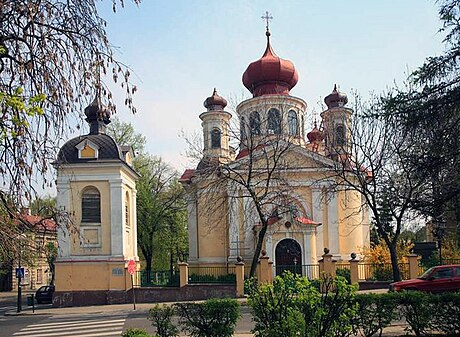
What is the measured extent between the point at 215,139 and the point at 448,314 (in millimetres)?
29553

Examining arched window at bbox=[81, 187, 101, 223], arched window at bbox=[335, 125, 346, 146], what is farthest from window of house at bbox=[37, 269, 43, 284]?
arched window at bbox=[335, 125, 346, 146]

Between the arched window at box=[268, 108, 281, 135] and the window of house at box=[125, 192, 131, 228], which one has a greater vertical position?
the arched window at box=[268, 108, 281, 135]

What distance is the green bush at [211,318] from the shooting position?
1347cm

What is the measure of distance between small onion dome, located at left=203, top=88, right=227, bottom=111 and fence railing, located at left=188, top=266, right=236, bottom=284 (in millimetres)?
12182

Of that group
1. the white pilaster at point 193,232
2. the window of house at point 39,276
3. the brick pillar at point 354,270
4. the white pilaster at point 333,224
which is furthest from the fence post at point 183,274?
the window of house at point 39,276

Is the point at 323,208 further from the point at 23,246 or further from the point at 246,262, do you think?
the point at 23,246

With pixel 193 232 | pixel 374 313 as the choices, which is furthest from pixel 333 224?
pixel 374 313

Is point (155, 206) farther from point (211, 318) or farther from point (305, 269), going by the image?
point (211, 318)

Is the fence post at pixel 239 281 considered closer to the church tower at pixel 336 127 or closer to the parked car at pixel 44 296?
the church tower at pixel 336 127

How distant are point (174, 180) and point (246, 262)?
14.7 m

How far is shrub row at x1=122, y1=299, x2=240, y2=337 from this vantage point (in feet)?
43.3

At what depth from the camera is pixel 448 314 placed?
44.2 ft

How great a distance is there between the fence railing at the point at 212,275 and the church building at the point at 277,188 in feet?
2.00

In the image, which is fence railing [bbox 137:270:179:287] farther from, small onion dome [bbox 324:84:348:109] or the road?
small onion dome [bbox 324:84:348:109]
